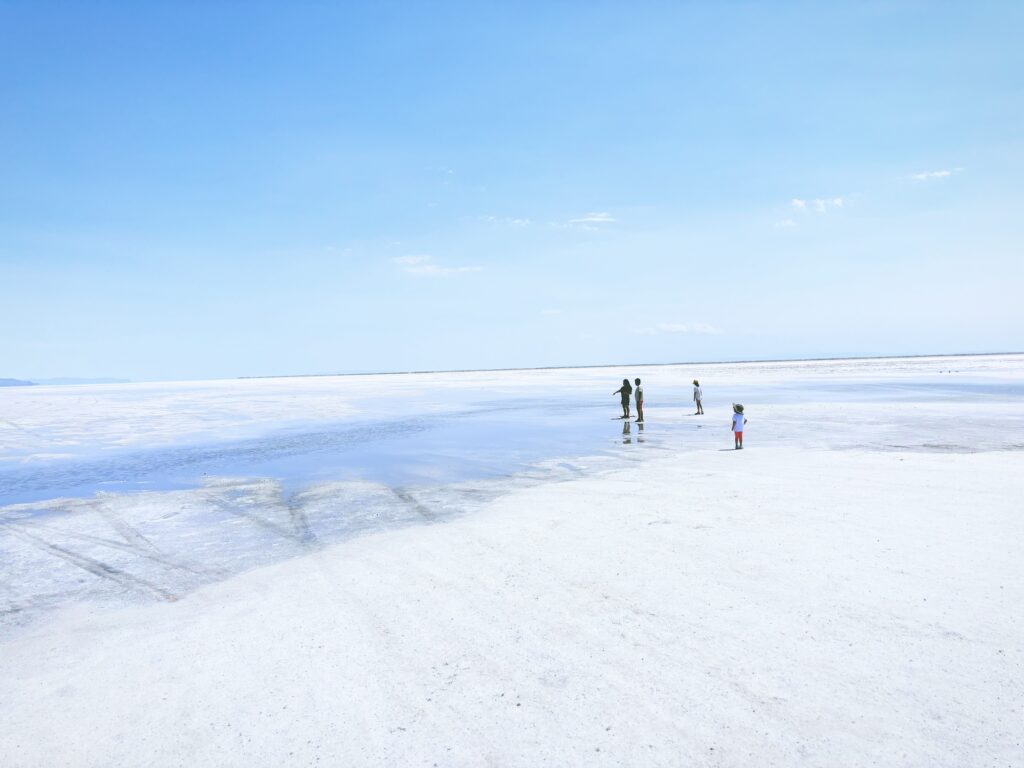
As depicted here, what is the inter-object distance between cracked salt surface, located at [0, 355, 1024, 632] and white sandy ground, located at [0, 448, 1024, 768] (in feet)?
4.48

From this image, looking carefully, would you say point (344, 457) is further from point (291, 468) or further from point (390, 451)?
point (291, 468)

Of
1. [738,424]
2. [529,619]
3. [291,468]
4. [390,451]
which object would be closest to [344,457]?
[390,451]

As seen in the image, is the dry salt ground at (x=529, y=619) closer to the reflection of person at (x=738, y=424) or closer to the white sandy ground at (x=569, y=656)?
the white sandy ground at (x=569, y=656)

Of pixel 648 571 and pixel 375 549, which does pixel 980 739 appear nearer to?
pixel 648 571

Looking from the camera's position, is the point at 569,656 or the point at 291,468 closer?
the point at 569,656

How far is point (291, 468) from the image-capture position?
15836 millimetres

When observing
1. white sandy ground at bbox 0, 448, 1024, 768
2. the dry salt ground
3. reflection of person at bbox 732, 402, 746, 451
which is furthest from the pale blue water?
white sandy ground at bbox 0, 448, 1024, 768

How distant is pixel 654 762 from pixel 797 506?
23.2 ft

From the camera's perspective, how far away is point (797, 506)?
9.84 meters

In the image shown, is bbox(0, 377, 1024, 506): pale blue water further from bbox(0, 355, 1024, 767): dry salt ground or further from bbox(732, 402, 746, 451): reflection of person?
bbox(732, 402, 746, 451): reflection of person

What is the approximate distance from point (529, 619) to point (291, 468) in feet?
38.0

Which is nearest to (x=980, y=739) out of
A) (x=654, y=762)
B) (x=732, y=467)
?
(x=654, y=762)

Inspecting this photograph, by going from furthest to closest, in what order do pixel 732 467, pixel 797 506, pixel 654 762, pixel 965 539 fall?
pixel 732 467, pixel 797 506, pixel 965 539, pixel 654 762

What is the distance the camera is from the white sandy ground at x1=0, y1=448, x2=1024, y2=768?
4.15 meters
